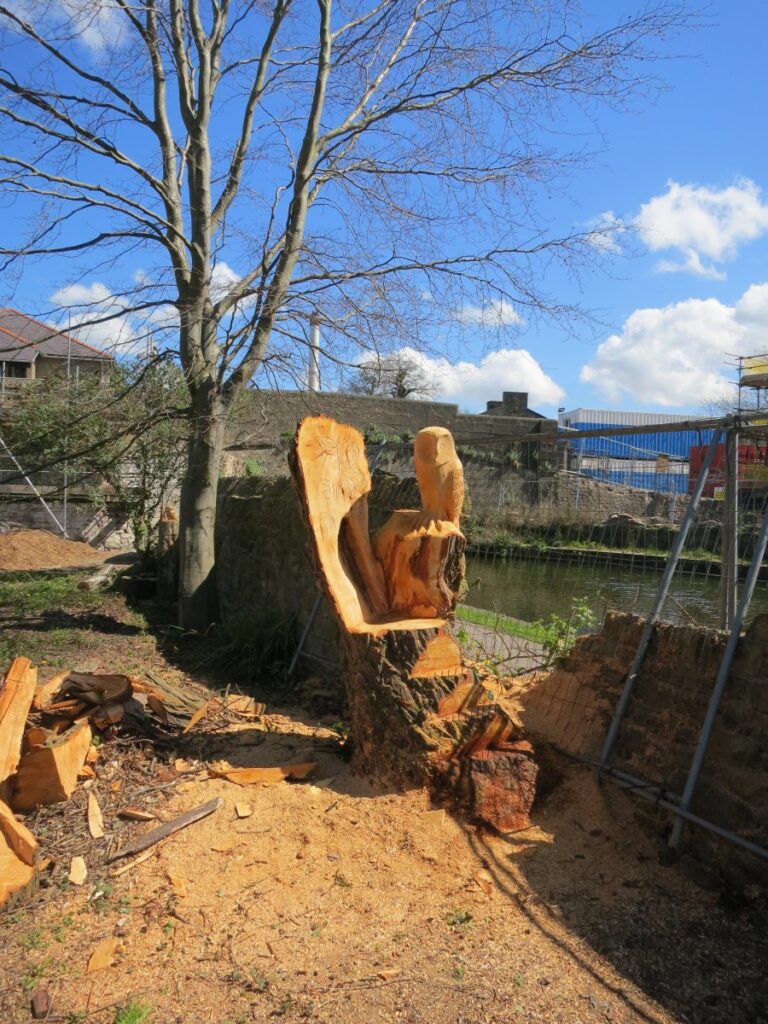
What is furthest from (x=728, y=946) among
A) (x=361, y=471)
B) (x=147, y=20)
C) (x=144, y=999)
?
(x=147, y=20)

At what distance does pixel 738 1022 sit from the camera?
7.95 feet

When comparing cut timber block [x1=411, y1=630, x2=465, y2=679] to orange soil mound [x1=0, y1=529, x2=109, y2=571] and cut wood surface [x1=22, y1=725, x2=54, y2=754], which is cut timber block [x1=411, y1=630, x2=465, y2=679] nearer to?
cut wood surface [x1=22, y1=725, x2=54, y2=754]

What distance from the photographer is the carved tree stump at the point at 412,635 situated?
3.72 meters

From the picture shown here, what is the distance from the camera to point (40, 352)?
431 inches

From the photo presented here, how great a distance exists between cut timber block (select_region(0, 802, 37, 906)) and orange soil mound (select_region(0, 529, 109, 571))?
10.2m

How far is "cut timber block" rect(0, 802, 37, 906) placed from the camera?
309 cm

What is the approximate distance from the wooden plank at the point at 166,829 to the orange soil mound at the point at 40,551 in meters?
10.2

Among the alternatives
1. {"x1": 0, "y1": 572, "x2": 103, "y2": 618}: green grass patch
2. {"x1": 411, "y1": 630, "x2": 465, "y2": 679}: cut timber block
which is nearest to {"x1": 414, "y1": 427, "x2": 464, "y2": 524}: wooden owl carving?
{"x1": 411, "y1": 630, "x2": 465, "y2": 679}: cut timber block

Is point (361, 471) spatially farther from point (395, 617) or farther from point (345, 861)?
point (345, 861)

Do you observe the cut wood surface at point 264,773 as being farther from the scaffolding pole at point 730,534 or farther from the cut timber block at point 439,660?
the scaffolding pole at point 730,534

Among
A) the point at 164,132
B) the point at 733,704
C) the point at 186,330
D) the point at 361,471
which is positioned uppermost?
the point at 164,132

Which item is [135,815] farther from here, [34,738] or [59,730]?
[59,730]

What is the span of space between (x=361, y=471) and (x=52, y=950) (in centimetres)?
281

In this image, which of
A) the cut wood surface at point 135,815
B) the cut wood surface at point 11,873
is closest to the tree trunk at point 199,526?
the cut wood surface at point 135,815
